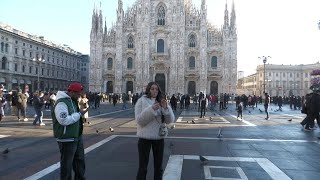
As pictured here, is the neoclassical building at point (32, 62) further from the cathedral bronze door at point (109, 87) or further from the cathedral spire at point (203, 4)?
the cathedral spire at point (203, 4)

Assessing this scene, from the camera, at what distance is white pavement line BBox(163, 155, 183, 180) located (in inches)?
260

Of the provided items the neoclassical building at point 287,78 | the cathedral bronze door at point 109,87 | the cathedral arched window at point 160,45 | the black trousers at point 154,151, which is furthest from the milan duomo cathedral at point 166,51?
the black trousers at point 154,151

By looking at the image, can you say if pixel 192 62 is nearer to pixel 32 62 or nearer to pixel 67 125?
pixel 32 62

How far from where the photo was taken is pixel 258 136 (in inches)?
518

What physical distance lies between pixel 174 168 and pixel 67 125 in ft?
9.76

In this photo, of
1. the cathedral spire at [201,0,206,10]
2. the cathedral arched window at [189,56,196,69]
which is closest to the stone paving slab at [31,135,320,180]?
the cathedral arched window at [189,56,196,69]

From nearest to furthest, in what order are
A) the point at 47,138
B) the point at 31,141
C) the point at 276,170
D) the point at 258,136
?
the point at 276,170, the point at 31,141, the point at 47,138, the point at 258,136

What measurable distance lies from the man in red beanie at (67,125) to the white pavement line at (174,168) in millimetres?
2017

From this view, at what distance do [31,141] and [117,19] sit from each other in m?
55.2

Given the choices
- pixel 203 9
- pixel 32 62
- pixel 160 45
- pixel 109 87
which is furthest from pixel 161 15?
pixel 32 62

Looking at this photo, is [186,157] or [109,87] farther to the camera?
[109,87]

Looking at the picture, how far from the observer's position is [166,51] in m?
63.9

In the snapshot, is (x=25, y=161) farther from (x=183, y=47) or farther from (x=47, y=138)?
(x=183, y=47)

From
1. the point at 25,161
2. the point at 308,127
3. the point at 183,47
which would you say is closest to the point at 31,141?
the point at 25,161
